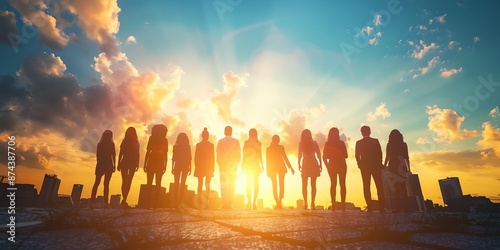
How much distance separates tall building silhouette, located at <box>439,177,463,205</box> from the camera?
71581mm

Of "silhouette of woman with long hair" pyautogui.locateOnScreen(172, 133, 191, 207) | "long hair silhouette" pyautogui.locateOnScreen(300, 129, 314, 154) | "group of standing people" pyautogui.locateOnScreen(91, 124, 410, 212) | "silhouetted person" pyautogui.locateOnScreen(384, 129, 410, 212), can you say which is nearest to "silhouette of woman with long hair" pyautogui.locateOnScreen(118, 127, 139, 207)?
"group of standing people" pyautogui.locateOnScreen(91, 124, 410, 212)

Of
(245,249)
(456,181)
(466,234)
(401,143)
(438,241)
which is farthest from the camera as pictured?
(456,181)

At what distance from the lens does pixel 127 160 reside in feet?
19.3

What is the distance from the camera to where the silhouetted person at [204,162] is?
7031 millimetres

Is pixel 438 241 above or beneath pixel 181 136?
beneath

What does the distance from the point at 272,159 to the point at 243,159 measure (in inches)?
33.9

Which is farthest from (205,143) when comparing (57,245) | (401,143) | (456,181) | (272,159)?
(456,181)

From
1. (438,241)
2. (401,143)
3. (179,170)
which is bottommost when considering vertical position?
(438,241)

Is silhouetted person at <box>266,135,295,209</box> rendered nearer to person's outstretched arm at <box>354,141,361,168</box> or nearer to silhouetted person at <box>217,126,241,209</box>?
silhouetted person at <box>217,126,241,209</box>

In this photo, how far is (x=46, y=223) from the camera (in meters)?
1.77

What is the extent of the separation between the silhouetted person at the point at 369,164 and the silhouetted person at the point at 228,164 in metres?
3.36

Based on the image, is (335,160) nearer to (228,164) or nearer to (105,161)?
(228,164)

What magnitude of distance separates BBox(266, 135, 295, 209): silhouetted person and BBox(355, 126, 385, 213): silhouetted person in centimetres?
205

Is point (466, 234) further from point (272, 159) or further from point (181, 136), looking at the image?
point (181, 136)
